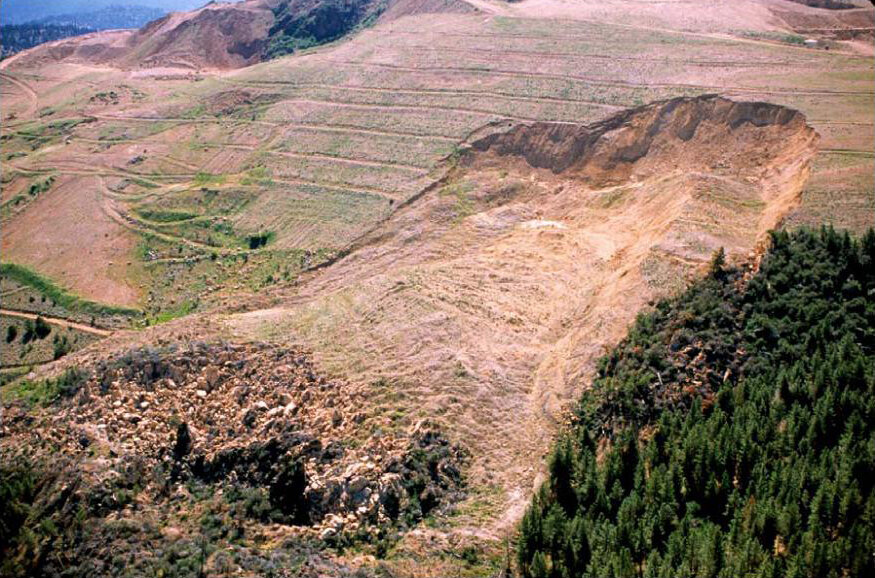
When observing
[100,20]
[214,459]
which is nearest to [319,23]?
[214,459]

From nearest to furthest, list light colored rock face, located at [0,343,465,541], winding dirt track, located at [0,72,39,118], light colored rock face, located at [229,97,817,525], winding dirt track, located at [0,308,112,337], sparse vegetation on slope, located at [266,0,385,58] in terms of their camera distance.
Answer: light colored rock face, located at [0,343,465,541] < light colored rock face, located at [229,97,817,525] < winding dirt track, located at [0,308,112,337] < winding dirt track, located at [0,72,39,118] < sparse vegetation on slope, located at [266,0,385,58]

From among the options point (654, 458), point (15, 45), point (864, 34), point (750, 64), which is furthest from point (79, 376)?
point (15, 45)

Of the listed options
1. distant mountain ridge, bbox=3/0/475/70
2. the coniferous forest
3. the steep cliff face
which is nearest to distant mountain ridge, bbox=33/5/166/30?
distant mountain ridge, bbox=3/0/475/70

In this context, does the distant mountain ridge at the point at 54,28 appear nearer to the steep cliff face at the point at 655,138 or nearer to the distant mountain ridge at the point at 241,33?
the distant mountain ridge at the point at 241,33

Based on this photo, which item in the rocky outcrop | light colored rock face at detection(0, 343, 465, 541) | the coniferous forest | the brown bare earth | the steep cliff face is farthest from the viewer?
the steep cliff face

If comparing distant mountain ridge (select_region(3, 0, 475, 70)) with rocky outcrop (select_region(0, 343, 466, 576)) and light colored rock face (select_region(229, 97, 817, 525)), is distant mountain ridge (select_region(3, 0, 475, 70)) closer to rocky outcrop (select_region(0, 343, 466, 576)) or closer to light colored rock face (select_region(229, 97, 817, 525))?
light colored rock face (select_region(229, 97, 817, 525))

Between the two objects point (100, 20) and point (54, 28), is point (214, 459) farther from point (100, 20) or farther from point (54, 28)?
point (100, 20)
